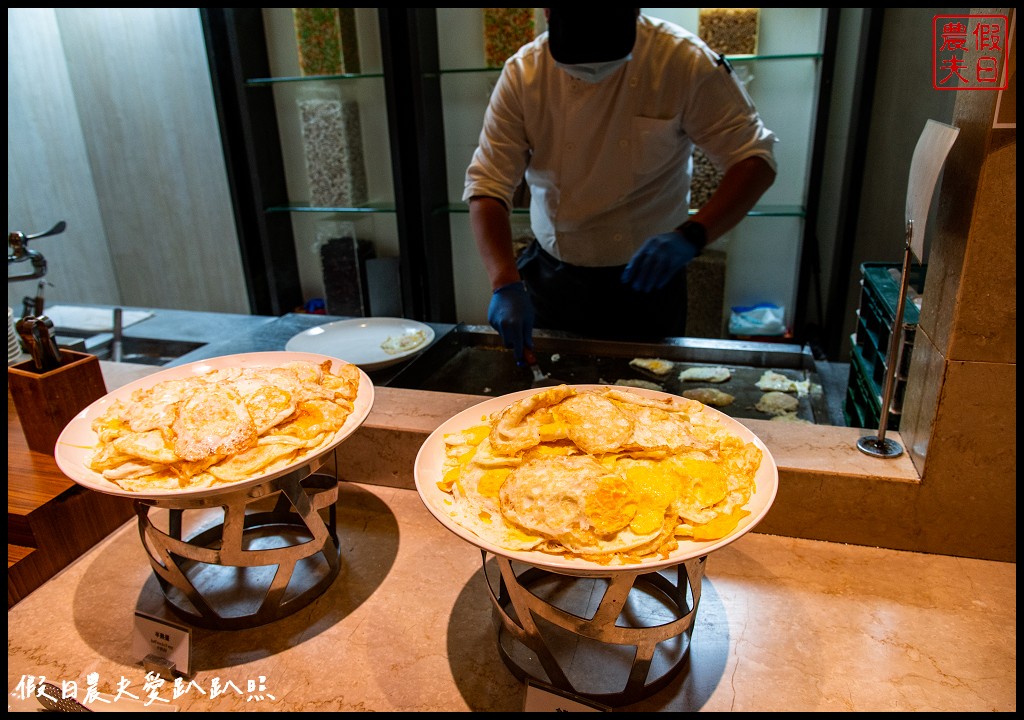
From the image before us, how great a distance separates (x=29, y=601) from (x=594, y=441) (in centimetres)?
98

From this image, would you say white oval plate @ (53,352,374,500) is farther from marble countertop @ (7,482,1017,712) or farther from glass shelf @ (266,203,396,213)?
glass shelf @ (266,203,396,213)

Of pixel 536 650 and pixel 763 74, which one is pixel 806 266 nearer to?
pixel 763 74

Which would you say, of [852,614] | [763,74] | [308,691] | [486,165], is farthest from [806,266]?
[308,691]

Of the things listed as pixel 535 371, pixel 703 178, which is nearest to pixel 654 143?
pixel 703 178

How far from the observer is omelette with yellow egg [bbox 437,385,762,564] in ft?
2.26

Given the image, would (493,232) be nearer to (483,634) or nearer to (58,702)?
(483,634)

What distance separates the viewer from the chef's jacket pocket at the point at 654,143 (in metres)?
1.76

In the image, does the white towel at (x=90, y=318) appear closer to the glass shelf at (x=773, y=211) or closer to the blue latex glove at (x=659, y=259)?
the glass shelf at (x=773, y=211)

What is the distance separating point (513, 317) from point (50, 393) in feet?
3.14

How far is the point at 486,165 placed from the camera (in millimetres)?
1822

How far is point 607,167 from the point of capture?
185cm

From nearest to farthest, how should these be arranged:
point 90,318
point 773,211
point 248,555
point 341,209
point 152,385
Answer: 1. point 248,555
2. point 152,385
3. point 90,318
4. point 773,211
5. point 341,209

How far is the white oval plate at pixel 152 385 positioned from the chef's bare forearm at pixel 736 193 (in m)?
1.09

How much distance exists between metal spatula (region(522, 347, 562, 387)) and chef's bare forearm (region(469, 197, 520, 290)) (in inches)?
10.5
